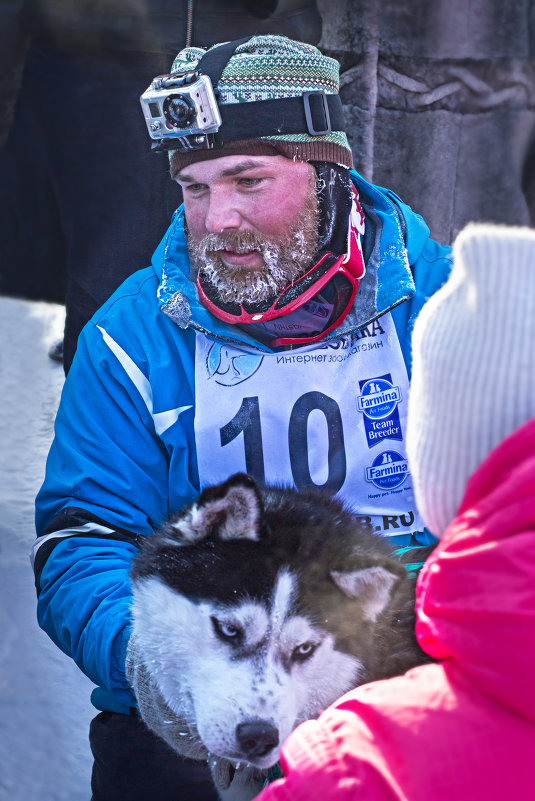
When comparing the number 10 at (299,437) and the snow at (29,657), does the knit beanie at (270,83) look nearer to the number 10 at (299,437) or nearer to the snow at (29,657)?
the number 10 at (299,437)

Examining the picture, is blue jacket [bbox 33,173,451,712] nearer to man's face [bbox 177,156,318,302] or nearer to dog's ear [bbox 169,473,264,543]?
man's face [bbox 177,156,318,302]

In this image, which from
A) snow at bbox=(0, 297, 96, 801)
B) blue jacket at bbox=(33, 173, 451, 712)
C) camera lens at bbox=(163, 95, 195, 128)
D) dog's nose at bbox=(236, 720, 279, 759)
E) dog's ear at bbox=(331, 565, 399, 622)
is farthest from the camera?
snow at bbox=(0, 297, 96, 801)

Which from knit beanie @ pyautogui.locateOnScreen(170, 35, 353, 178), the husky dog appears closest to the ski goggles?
knit beanie @ pyautogui.locateOnScreen(170, 35, 353, 178)

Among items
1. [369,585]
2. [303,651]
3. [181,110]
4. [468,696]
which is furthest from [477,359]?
[181,110]

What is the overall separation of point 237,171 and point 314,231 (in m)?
0.28

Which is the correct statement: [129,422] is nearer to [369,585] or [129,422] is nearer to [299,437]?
[299,437]

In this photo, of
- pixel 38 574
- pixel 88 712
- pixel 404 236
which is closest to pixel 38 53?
pixel 404 236

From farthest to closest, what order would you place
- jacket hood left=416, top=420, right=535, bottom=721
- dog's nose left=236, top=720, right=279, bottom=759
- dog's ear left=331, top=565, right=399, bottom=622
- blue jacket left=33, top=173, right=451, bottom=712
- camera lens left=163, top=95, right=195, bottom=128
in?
camera lens left=163, top=95, right=195, bottom=128
blue jacket left=33, top=173, right=451, bottom=712
dog's ear left=331, top=565, right=399, bottom=622
dog's nose left=236, top=720, right=279, bottom=759
jacket hood left=416, top=420, right=535, bottom=721

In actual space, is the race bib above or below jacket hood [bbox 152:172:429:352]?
below

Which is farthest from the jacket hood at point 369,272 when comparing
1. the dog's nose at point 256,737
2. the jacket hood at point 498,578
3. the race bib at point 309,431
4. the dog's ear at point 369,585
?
the jacket hood at point 498,578

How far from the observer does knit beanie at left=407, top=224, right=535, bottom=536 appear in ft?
3.16

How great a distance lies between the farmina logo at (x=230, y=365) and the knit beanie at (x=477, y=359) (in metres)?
1.22

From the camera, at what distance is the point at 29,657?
9.73 feet

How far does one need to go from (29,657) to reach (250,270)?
62.9 inches
